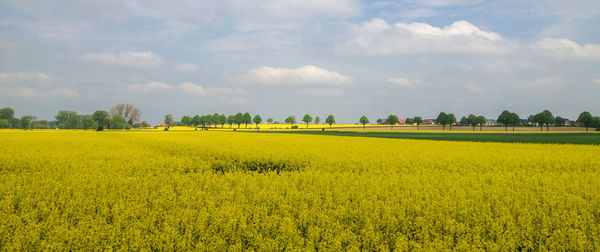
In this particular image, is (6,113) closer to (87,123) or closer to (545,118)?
(87,123)

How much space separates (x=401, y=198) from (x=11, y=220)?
7515 millimetres

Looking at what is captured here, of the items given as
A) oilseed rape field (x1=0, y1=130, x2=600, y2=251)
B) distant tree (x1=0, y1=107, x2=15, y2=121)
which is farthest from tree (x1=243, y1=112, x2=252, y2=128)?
oilseed rape field (x1=0, y1=130, x2=600, y2=251)

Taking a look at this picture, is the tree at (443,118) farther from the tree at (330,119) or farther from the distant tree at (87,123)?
the distant tree at (87,123)

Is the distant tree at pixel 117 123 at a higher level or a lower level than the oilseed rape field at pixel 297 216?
higher

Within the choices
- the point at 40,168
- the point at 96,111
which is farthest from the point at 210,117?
the point at 40,168

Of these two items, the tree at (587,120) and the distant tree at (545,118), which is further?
the tree at (587,120)

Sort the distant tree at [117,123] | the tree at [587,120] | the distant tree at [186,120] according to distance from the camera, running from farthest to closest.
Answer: the distant tree at [186,120] < the distant tree at [117,123] < the tree at [587,120]

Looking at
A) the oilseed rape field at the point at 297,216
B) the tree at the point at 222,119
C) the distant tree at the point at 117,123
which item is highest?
the tree at the point at 222,119

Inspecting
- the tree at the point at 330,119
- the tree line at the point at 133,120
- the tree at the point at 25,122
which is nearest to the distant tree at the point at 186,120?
the tree line at the point at 133,120

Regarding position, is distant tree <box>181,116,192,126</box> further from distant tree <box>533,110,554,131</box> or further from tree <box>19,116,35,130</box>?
distant tree <box>533,110,554,131</box>

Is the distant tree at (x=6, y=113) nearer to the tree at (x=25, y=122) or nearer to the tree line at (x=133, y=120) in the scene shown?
the tree line at (x=133, y=120)

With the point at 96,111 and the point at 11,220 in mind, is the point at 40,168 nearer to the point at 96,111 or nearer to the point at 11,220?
the point at 11,220

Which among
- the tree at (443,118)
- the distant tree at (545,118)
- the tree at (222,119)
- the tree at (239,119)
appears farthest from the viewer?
the tree at (222,119)

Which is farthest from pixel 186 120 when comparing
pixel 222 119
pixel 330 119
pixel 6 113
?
pixel 330 119
